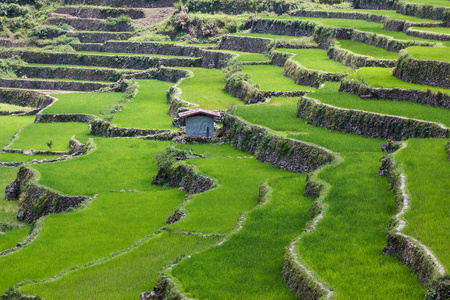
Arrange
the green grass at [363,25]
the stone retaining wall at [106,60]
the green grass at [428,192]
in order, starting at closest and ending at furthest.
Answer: the green grass at [428,192] → the green grass at [363,25] → the stone retaining wall at [106,60]

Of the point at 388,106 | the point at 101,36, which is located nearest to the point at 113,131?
the point at 388,106

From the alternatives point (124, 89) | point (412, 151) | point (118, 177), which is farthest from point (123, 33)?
point (412, 151)

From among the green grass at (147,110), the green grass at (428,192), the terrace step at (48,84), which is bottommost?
the terrace step at (48,84)

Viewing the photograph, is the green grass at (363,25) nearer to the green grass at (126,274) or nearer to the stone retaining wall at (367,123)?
the stone retaining wall at (367,123)

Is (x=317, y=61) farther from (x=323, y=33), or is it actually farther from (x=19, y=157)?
(x=19, y=157)

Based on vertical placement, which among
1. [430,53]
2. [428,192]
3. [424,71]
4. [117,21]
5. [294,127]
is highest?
[430,53]

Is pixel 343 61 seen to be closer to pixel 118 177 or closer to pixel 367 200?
pixel 118 177

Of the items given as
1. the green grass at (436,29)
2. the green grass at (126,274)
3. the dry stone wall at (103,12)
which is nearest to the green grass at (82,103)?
the green grass at (436,29)
